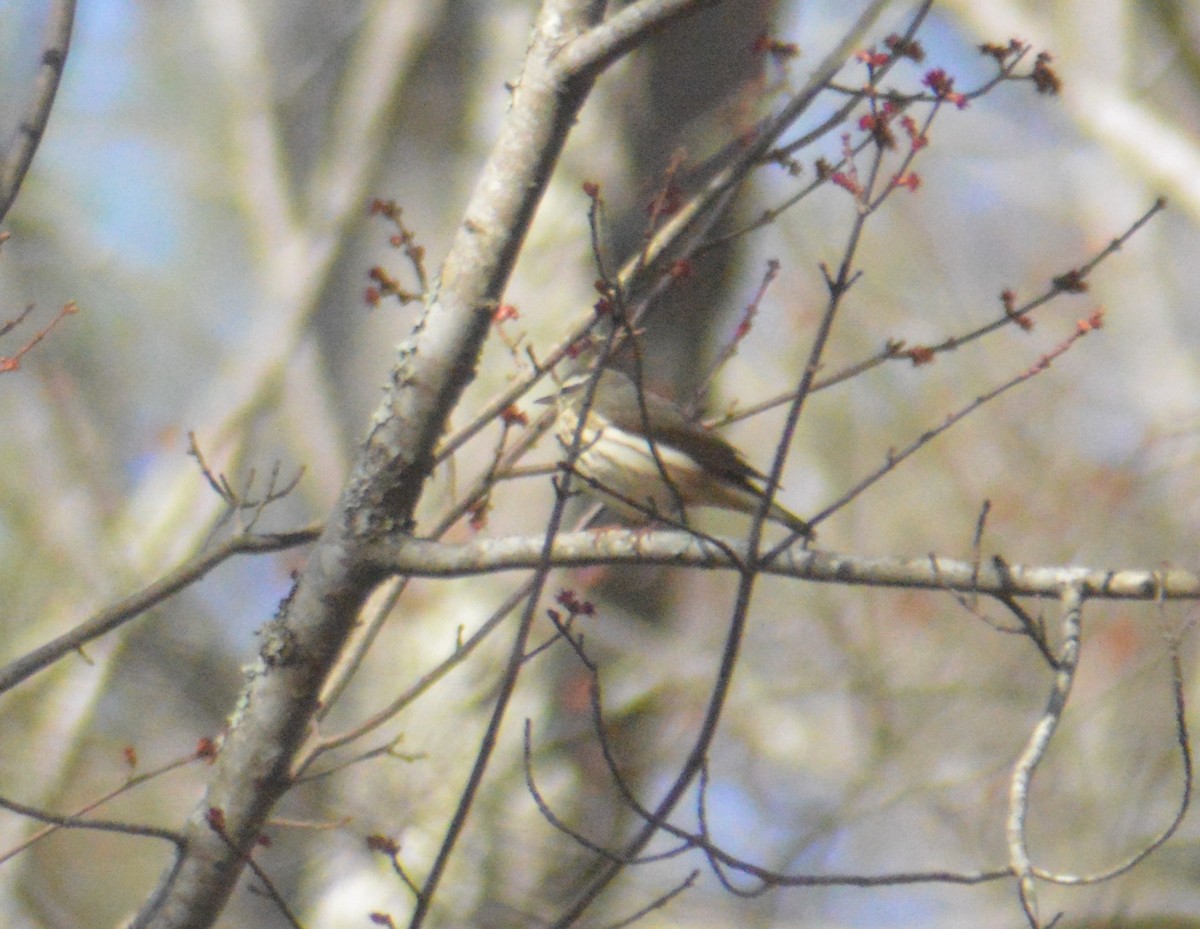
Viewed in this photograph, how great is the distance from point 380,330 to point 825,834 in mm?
3409

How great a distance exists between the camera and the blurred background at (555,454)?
196 inches

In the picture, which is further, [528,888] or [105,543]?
[105,543]

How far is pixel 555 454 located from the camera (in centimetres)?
551

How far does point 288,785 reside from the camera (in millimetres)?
2549

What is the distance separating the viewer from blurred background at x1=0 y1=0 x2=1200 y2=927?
16.4 feet

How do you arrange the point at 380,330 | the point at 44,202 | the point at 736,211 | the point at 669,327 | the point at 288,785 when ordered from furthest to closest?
the point at 44,202 → the point at 380,330 → the point at 669,327 → the point at 736,211 → the point at 288,785

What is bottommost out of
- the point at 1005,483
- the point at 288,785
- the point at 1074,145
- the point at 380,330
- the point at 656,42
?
the point at 288,785

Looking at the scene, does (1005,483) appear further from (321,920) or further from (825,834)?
(321,920)

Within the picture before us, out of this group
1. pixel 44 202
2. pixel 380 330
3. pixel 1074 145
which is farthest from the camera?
pixel 1074 145

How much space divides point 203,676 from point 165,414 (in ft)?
13.5

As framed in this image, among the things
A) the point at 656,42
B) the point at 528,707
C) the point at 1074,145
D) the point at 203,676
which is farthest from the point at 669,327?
the point at 1074,145

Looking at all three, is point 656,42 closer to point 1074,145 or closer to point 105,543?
point 105,543

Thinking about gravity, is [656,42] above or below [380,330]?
above

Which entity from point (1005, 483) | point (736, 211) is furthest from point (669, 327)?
point (1005, 483)
